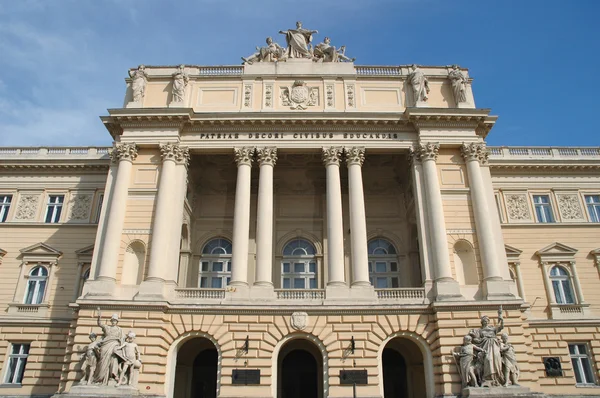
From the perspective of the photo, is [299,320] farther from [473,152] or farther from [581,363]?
[581,363]

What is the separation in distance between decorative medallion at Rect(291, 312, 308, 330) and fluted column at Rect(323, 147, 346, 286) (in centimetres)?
218

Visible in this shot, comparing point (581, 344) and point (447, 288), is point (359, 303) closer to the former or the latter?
point (447, 288)

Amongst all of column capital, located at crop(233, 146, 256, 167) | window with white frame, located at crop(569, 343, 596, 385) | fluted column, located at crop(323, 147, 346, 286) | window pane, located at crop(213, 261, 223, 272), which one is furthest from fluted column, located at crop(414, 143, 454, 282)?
window pane, located at crop(213, 261, 223, 272)

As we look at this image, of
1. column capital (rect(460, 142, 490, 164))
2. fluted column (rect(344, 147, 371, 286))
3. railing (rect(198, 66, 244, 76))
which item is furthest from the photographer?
railing (rect(198, 66, 244, 76))

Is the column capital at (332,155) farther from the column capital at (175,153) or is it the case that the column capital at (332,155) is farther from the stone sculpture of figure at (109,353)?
the stone sculpture of figure at (109,353)

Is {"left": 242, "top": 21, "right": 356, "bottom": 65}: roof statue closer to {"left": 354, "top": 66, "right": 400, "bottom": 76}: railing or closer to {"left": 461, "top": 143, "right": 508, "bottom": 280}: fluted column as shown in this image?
{"left": 354, "top": 66, "right": 400, "bottom": 76}: railing

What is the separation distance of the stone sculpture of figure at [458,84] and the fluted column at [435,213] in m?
3.55

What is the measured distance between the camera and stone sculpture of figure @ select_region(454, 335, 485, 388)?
70.1 feet

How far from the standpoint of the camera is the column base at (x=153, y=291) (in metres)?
23.8

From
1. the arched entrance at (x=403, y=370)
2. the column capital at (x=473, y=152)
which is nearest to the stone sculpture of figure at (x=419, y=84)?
the column capital at (x=473, y=152)

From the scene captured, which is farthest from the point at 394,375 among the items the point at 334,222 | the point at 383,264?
the point at 334,222

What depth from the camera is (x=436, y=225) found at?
2559cm

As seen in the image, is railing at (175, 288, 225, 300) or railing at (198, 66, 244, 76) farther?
railing at (198, 66, 244, 76)

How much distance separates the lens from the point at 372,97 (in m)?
29.5
